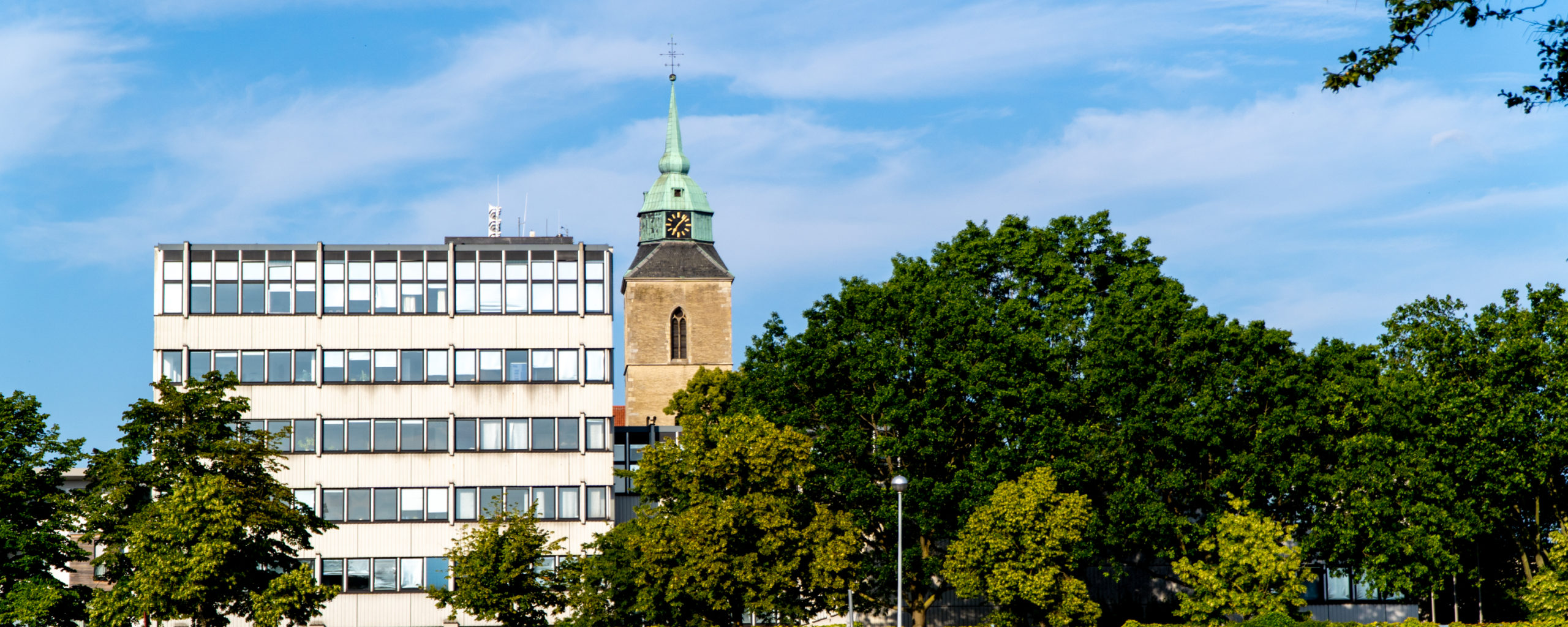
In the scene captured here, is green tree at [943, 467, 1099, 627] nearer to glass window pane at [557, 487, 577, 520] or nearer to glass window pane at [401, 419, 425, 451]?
glass window pane at [557, 487, 577, 520]

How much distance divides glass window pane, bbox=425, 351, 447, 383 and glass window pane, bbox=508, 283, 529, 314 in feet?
11.0

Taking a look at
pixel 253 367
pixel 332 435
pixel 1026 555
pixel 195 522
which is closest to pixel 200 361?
pixel 253 367

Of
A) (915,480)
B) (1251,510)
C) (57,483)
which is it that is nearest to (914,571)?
(915,480)

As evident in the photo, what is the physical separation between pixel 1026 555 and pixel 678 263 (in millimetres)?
67197

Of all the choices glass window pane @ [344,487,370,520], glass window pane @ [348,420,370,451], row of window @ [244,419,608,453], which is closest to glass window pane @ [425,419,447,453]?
row of window @ [244,419,608,453]

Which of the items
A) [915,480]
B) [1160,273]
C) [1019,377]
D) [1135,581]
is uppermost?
[1160,273]

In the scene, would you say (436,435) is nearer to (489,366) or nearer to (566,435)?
(489,366)

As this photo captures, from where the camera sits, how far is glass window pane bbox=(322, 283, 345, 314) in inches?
2591

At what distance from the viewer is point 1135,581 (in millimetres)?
63219

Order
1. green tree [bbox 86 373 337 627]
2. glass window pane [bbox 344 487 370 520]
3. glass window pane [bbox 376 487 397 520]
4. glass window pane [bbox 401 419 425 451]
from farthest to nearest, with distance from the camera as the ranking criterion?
1. glass window pane [bbox 401 419 425 451]
2. glass window pane [bbox 376 487 397 520]
3. glass window pane [bbox 344 487 370 520]
4. green tree [bbox 86 373 337 627]

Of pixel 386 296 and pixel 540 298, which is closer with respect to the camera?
pixel 386 296

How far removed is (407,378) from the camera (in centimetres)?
6600

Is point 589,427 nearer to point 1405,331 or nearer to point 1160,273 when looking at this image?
point 1160,273

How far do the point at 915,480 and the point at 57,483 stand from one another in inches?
1102
